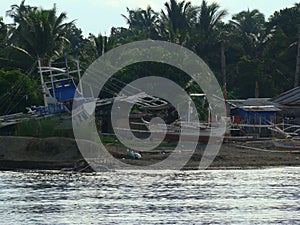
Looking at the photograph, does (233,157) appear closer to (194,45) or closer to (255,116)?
(255,116)


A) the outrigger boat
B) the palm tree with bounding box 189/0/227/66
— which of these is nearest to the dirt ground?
the outrigger boat

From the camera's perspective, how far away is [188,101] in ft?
170

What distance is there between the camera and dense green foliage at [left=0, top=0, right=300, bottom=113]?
55688 millimetres

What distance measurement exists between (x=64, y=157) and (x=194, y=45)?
28.2 meters

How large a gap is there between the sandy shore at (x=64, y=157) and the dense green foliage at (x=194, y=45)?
32.2 ft

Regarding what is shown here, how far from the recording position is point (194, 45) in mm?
65688

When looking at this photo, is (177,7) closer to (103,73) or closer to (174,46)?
(174,46)

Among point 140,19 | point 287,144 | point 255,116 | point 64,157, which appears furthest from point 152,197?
point 140,19

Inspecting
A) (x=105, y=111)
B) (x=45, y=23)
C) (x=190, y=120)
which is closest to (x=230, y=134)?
(x=190, y=120)

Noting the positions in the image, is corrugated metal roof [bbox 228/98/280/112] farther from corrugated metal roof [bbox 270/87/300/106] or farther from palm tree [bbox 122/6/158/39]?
A: palm tree [bbox 122/6/158/39]

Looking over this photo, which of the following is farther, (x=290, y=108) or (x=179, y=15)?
(x=179, y=15)

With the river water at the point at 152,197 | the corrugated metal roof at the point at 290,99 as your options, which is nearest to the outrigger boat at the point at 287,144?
the river water at the point at 152,197

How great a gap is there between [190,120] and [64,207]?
2585 cm

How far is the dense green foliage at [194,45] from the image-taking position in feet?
183
